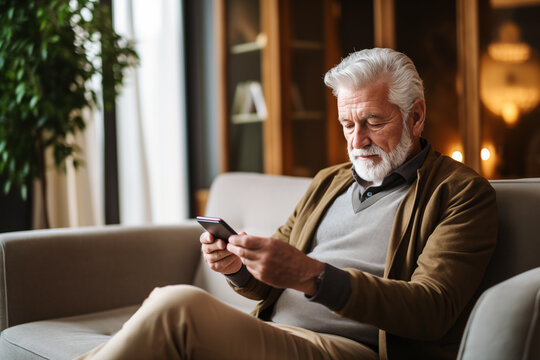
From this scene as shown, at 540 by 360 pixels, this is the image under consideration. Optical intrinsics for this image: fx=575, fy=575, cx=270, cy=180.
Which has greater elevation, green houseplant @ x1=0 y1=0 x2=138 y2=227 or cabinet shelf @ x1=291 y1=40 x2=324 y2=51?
cabinet shelf @ x1=291 y1=40 x2=324 y2=51

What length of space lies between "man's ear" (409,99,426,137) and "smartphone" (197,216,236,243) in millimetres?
542

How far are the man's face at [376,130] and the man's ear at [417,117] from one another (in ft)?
0.11

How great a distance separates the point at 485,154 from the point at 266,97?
1.25 m

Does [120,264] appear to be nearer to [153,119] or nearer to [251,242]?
[251,242]

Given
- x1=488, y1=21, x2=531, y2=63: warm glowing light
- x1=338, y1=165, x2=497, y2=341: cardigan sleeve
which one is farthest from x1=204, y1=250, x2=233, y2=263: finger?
x1=488, y1=21, x2=531, y2=63: warm glowing light

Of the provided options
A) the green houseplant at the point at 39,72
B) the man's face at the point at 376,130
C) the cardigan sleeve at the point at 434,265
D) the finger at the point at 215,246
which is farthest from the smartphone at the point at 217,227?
the green houseplant at the point at 39,72

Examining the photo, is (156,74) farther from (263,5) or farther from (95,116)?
(263,5)

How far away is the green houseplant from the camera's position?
7.10 feet

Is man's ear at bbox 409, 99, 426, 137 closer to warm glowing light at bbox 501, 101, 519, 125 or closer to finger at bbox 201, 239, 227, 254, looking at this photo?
finger at bbox 201, 239, 227, 254

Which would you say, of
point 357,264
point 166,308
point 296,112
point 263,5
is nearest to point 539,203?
point 357,264

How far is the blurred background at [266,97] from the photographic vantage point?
88.9 inches

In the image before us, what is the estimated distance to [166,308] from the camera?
3.52 feet

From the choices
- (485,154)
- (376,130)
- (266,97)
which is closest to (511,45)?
(485,154)

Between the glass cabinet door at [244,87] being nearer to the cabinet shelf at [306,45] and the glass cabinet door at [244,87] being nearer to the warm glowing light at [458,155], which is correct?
the cabinet shelf at [306,45]
